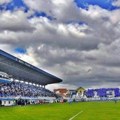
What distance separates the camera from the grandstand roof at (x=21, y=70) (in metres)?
91.5

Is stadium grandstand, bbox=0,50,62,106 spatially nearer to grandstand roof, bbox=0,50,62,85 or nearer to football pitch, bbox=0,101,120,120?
grandstand roof, bbox=0,50,62,85

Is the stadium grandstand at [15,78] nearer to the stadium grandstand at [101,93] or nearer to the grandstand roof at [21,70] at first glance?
the grandstand roof at [21,70]

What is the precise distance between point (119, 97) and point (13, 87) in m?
83.2

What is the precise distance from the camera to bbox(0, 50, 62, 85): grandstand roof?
9153 centimetres

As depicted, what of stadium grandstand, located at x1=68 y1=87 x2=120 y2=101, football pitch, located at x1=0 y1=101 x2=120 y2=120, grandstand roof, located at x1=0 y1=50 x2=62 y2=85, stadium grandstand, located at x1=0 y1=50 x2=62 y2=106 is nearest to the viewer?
football pitch, located at x1=0 y1=101 x2=120 y2=120

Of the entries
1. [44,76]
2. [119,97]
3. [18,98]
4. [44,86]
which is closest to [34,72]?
[44,76]

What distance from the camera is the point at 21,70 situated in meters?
109

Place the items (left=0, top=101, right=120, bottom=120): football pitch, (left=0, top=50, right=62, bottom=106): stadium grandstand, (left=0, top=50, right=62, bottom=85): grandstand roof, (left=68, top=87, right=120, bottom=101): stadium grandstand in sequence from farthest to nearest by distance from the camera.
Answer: (left=68, top=87, right=120, bottom=101): stadium grandstand, (left=0, top=50, right=62, bottom=85): grandstand roof, (left=0, top=50, right=62, bottom=106): stadium grandstand, (left=0, top=101, right=120, bottom=120): football pitch

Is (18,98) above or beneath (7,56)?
beneath

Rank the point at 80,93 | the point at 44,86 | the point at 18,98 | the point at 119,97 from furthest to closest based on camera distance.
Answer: the point at 80,93
the point at 119,97
the point at 44,86
the point at 18,98

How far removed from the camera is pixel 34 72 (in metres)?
120

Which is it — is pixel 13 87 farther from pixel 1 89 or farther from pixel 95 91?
pixel 95 91

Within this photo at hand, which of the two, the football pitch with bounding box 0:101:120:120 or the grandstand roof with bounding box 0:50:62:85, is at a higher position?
the grandstand roof with bounding box 0:50:62:85

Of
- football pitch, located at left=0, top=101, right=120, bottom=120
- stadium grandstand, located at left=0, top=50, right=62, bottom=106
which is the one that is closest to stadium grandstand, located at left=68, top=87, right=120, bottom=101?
stadium grandstand, located at left=0, top=50, right=62, bottom=106
